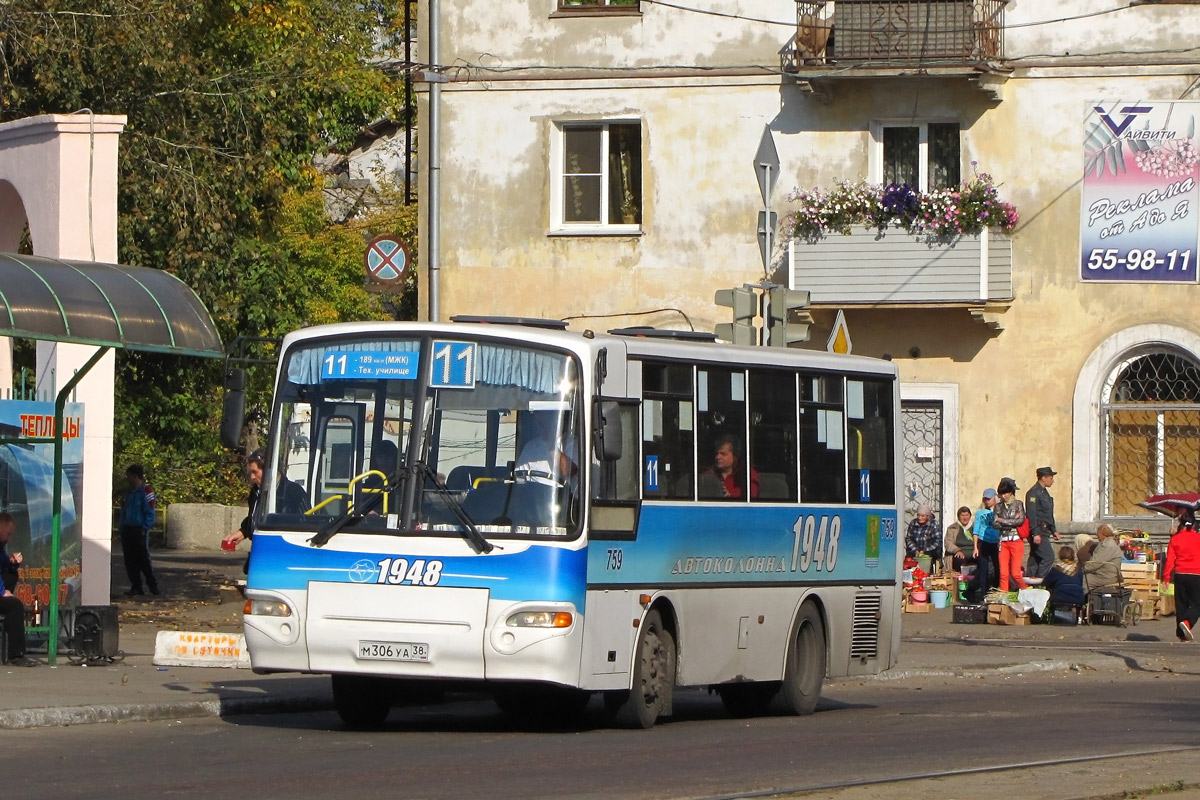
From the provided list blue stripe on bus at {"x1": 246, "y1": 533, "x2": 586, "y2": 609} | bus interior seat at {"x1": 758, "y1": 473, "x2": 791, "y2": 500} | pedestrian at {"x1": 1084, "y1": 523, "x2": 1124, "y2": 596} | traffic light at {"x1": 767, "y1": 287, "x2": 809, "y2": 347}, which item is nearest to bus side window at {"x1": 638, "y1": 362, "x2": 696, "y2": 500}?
bus interior seat at {"x1": 758, "y1": 473, "x2": 791, "y2": 500}

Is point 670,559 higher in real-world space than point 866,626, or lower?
higher

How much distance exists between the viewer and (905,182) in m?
32.5

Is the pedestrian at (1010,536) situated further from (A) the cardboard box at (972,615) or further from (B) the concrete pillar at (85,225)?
(B) the concrete pillar at (85,225)

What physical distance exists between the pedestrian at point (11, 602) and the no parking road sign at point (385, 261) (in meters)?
8.92

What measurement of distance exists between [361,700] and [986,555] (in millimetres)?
16161

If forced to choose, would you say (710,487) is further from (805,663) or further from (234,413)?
(234,413)

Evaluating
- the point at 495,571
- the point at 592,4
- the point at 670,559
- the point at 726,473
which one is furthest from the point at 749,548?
the point at 592,4

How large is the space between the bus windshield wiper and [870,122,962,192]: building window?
20.3 metres

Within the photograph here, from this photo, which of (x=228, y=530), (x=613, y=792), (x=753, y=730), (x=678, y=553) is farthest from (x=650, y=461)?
(x=228, y=530)

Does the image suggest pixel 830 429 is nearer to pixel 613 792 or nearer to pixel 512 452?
pixel 512 452

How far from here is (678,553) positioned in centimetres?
1429

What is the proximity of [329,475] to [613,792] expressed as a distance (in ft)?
12.6

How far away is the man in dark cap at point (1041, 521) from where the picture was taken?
29016mm

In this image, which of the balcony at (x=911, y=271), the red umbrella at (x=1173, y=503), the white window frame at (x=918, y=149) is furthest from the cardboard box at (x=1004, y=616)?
the white window frame at (x=918, y=149)
